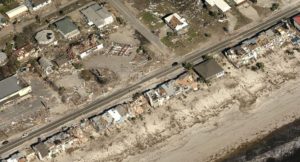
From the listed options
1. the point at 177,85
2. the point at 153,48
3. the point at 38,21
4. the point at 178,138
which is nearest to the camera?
the point at 178,138

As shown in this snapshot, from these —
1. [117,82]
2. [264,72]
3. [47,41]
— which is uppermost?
[47,41]

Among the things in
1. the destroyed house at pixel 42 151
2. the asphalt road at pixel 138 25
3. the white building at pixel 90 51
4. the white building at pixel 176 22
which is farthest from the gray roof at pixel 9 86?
the white building at pixel 176 22

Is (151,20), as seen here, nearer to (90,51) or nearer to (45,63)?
(90,51)

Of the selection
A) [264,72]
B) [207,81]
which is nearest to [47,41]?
[207,81]

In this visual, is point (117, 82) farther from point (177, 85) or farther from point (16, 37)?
point (16, 37)

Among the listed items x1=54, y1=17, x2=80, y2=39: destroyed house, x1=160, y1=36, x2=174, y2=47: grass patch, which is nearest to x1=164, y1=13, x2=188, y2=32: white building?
x1=160, y1=36, x2=174, y2=47: grass patch

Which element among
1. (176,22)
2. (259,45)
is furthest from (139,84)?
(259,45)
